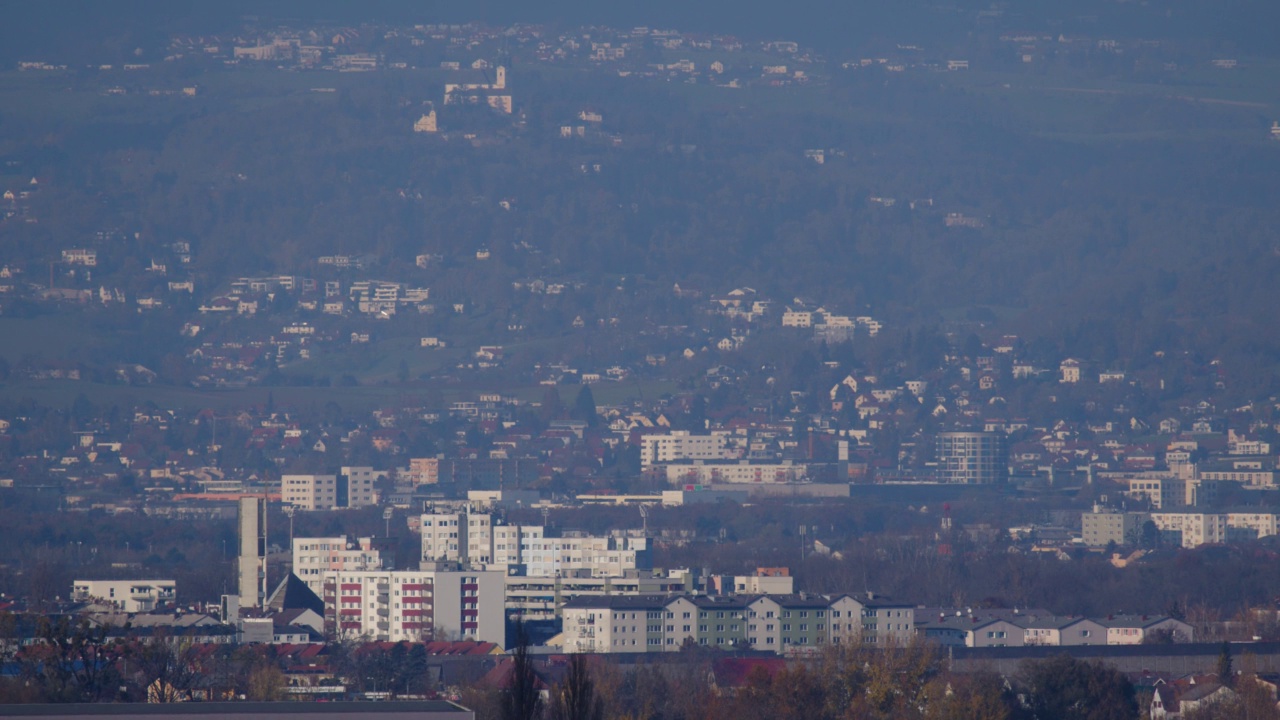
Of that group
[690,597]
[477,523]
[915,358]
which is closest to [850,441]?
[915,358]

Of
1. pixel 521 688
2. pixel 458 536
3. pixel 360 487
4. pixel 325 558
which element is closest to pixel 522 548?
pixel 458 536

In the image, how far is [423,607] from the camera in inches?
2261

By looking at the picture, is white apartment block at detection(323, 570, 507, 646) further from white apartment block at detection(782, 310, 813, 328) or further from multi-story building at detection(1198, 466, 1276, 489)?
white apartment block at detection(782, 310, 813, 328)

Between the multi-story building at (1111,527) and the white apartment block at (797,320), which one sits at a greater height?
the white apartment block at (797,320)

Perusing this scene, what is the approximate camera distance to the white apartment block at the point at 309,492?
4373 inches

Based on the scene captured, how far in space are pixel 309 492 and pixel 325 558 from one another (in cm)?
4320

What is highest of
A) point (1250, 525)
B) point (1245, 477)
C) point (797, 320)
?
point (797, 320)

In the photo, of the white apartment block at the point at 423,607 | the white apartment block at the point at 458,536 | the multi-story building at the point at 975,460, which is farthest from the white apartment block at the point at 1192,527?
the white apartment block at the point at 423,607

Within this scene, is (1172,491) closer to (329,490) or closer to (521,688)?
(329,490)

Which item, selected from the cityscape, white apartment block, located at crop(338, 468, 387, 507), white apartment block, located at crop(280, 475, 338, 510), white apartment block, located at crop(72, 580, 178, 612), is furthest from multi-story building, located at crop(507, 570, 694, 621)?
white apartment block, located at crop(338, 468, 387, 507)

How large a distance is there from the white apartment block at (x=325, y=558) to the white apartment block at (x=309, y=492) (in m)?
39.8

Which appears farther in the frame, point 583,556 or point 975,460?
point 975,460

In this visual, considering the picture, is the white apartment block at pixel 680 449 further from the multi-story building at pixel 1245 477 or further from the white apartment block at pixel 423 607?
the white apartment block at pixel 423 607

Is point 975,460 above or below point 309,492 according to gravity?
above
